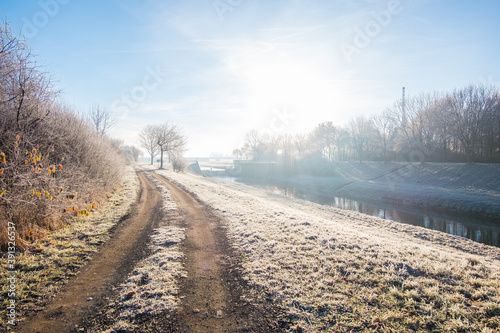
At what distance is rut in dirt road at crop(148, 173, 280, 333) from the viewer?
396 cm

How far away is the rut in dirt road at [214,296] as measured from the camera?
13.0 ft

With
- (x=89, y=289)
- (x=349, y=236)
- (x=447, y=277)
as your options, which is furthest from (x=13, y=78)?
(x=447, y=277)

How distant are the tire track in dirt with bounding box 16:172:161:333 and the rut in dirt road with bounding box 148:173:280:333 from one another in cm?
160

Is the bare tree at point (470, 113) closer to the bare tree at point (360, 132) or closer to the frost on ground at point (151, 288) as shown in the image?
the bare tree at point (360, 132)

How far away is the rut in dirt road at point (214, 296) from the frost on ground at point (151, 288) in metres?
0.26

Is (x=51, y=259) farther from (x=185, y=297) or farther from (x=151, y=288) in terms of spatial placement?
(x=185, y=297)

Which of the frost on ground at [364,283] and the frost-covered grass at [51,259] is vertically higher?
the frost-covered grass at [51,259]

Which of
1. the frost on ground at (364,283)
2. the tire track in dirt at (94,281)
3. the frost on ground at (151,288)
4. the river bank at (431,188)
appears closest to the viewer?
the tire track in dirt at (94,281)

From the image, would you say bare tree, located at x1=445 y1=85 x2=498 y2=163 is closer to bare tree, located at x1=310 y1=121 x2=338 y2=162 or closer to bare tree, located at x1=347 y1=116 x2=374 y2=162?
bare tree, located at x1=347 y1=116 x2=374 y2=162

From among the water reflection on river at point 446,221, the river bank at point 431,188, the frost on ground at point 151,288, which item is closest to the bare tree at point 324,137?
the river bank at point 431,188

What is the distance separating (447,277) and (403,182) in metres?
34.8

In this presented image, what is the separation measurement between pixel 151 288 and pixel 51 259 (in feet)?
11.3

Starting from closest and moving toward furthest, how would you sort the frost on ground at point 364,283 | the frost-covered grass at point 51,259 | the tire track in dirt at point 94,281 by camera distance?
the tire track in dirt at point 94,281 < the frost on ground at point 364,283 < the frost-covered grass at point 51,259

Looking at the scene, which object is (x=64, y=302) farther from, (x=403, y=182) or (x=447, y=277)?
(x=403, y=182)
